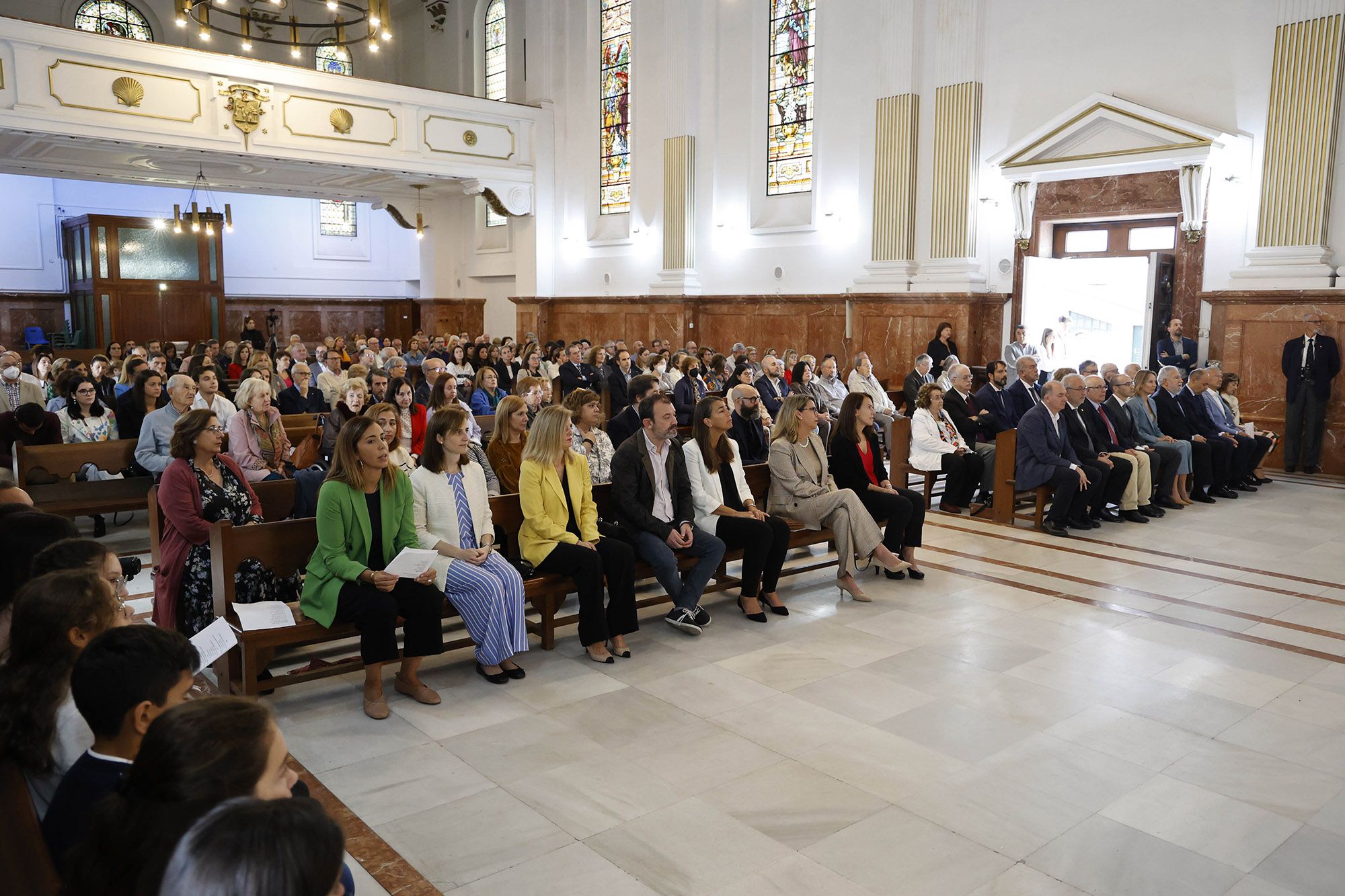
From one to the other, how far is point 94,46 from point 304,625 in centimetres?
1219

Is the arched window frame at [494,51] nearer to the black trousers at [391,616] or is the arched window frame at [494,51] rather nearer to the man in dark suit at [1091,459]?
the man in dark suit at [1091,459]

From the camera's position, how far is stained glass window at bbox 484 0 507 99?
65.8ft

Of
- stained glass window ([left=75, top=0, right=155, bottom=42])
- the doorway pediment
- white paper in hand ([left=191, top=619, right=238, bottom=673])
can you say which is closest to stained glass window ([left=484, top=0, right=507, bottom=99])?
stained glass window ([left=75, top=0, right=155, bottom=42])

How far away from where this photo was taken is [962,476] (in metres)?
8.37

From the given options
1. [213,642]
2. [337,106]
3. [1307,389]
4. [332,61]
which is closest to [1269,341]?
[1307,389]

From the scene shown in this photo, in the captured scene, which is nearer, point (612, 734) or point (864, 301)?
point (612, 734)

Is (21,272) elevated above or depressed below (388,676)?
above

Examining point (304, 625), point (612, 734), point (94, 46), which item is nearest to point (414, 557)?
point (304, 625)

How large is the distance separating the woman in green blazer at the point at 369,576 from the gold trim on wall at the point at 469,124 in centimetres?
1333

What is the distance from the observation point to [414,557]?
4203 mm

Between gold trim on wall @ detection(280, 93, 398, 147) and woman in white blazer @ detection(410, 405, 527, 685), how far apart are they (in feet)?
39.3

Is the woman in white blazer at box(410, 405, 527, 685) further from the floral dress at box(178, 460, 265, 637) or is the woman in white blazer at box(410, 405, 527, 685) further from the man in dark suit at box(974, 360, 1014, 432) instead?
the man in dark suit at box(974, 360, 1014, 432)

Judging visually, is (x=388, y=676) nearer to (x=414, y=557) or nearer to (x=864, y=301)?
(x=414, y=557)

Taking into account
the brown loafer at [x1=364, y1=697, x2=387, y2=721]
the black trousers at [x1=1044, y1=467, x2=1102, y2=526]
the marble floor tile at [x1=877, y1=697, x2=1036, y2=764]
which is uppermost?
the black trousers at [x1=1044, y1=467, x2=1102, y2=526]
